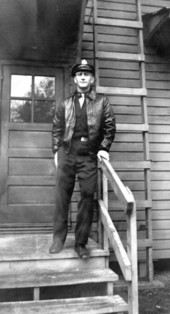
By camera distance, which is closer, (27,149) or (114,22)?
(114,22)

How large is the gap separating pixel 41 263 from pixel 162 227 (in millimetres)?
2498

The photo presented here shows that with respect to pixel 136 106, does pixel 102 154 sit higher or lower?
lower

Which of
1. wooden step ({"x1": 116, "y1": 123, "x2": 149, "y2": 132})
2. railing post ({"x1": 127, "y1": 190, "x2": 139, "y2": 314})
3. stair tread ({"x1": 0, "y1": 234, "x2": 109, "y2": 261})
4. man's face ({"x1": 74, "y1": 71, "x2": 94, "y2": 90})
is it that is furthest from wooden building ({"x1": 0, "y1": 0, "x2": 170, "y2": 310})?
railing post ({"x1": 127, "y1": 190, "x2": 139, "y2": 314})

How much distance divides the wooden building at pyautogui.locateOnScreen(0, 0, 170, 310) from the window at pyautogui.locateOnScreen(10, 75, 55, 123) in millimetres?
14

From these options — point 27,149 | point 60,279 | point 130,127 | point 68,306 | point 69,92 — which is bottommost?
point 68,306

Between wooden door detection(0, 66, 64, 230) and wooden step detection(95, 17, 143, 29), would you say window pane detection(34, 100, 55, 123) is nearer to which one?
wooden door detection(0, 66, 64, 230)

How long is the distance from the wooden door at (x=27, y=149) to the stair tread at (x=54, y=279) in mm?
1502

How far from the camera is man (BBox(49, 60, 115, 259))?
2928 millimetres

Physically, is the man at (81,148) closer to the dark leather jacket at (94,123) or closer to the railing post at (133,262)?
the dark leather jacket at (94,123)

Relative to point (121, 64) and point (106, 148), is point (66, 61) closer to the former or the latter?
point (121, 64)

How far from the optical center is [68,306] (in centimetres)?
240

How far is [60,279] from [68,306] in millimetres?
241

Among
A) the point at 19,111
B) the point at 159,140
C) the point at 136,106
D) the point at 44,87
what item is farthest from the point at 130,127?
the point at 19,111

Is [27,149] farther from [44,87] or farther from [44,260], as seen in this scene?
[44,260]
